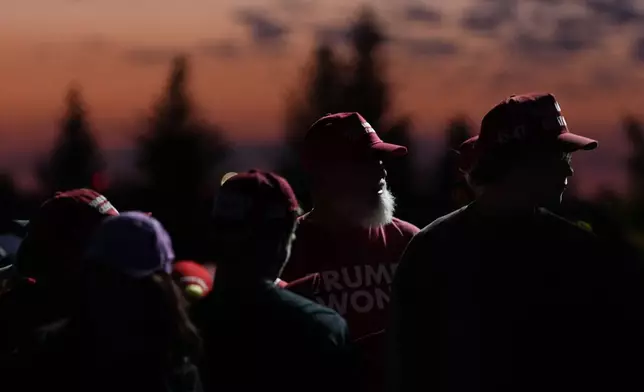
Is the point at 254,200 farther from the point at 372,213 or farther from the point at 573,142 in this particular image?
Answer: the point at 372,213

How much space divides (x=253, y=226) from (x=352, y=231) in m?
1.47

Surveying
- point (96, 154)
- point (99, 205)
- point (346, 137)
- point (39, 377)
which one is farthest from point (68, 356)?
point (96, 154)

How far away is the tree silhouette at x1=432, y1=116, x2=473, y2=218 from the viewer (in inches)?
218

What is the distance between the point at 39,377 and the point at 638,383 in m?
1.80

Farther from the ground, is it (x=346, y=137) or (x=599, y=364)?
(x=346, y=137)

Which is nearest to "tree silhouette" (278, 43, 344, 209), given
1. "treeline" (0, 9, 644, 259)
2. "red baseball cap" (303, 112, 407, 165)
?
"treeline" (0, 9, 644, 259)

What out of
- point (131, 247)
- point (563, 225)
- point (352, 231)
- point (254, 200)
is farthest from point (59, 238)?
point (563, 225)

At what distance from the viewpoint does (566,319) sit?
333 centimetres

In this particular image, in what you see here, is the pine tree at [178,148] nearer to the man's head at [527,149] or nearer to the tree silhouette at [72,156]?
the tree silhouette at [72,156]

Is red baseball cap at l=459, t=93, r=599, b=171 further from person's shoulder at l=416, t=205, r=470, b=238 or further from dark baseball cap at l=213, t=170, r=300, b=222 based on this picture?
dark baseball cap at l=213, t=170, r=300, b=222

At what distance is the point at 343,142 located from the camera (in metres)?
4.86

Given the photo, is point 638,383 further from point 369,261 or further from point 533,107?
point 369,261

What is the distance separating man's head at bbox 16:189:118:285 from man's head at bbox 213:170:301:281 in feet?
1.85

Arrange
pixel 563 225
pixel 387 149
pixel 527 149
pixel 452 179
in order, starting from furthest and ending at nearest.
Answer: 1. pixel 452 179
2. pixel 387 149
3. pixel 527 149
4. pixel 563 225
